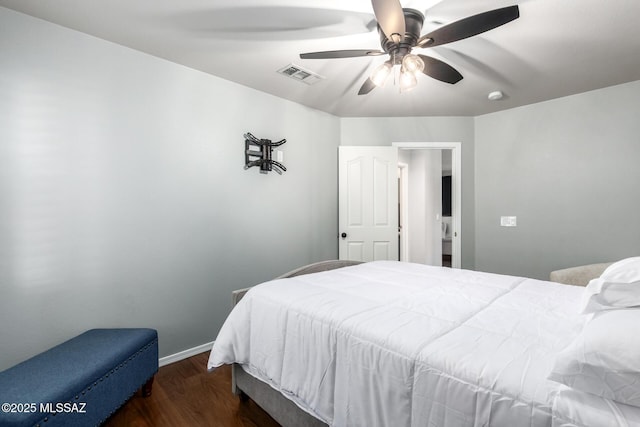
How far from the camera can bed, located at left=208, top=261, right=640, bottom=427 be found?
2.76ft

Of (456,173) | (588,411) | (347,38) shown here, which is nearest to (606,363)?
(588,411)

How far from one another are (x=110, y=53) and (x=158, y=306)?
6.38ft

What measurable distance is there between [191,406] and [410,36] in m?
2.59

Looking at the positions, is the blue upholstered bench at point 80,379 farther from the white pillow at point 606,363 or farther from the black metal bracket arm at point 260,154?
the white pillow at point 606,363

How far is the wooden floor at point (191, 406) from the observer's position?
1766 mm

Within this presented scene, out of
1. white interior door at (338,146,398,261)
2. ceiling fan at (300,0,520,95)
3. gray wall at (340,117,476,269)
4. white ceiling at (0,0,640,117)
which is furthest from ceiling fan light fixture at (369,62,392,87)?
gray wall at (340,117,476,269)

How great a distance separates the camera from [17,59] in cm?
189

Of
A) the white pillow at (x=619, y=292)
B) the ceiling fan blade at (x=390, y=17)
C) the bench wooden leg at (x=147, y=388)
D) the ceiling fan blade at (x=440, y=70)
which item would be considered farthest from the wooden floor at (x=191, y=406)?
the ceiling fan blade at (x=440, y=70)

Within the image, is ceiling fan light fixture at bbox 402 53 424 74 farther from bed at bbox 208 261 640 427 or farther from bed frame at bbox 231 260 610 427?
bed frame at bbox 231 260 610 427

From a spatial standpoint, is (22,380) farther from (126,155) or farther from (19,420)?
(126,155)

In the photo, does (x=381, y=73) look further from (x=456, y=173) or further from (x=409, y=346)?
(x=456, y=173)

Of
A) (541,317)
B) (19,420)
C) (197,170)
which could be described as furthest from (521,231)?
(19,420)

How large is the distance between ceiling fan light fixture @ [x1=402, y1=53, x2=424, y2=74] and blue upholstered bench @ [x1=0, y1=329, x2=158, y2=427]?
7.67ft

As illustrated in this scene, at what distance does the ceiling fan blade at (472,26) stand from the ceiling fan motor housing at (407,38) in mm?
82
